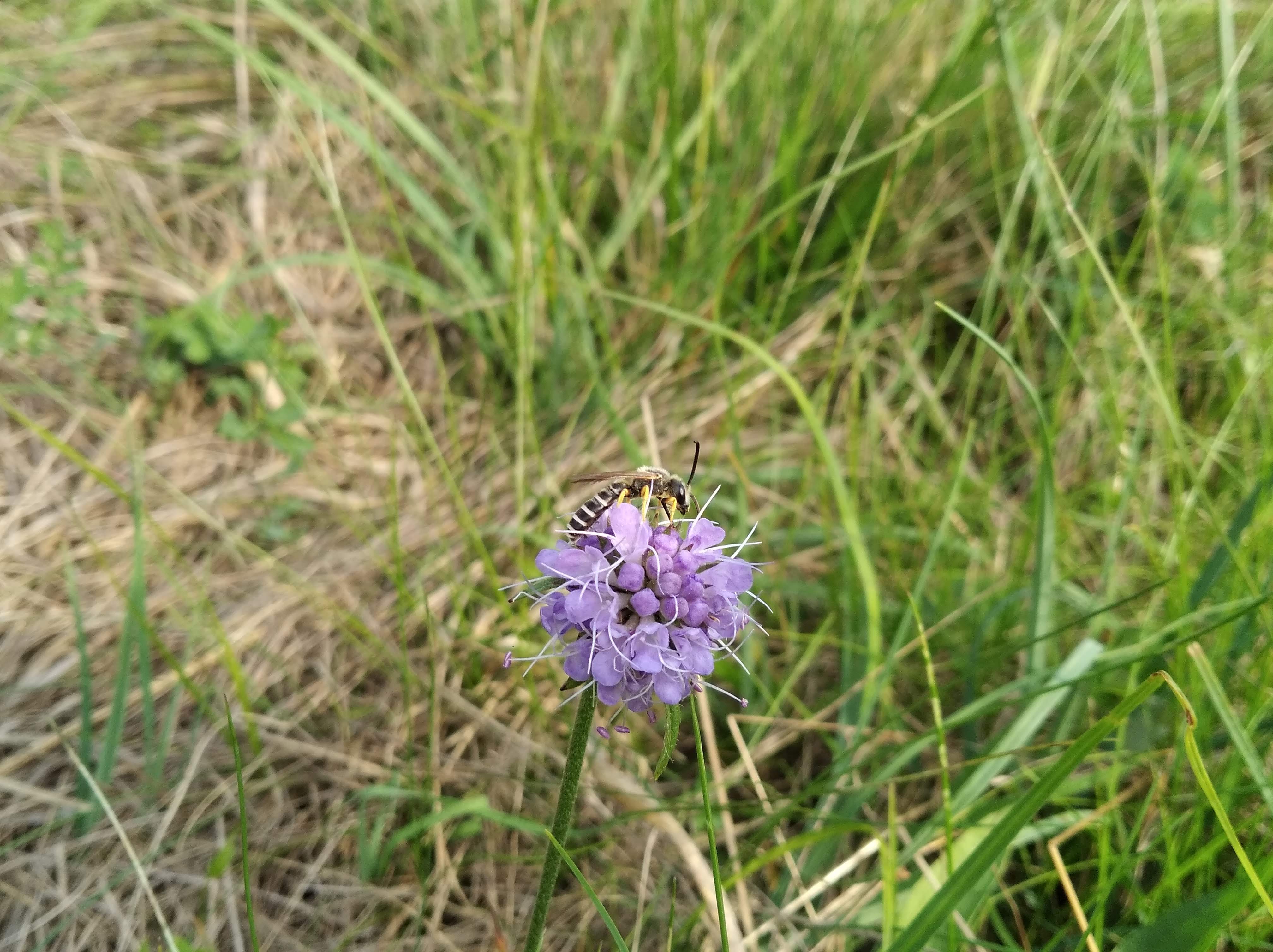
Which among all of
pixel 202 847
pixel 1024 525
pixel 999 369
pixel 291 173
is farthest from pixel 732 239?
pixel 202 847

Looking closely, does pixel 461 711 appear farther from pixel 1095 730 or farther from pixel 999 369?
pixel 999 369

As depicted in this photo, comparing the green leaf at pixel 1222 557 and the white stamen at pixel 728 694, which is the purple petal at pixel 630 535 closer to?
the white stamen at pixel 728 694

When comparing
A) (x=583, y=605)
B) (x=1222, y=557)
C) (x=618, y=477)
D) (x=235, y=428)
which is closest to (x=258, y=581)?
(x=235, y=428)

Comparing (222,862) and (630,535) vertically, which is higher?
(630,535)

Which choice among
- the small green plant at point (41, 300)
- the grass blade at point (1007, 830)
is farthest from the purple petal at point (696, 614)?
the small green plant at point (41, 300)

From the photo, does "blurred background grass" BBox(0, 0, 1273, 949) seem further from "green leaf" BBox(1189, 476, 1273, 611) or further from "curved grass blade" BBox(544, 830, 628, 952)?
"curved grass blade" BBox(544, 830, 628, 952)

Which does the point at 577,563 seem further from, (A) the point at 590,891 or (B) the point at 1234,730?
(B) the point at 1234,730

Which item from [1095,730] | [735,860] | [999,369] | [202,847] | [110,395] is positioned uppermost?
[1095,730]
